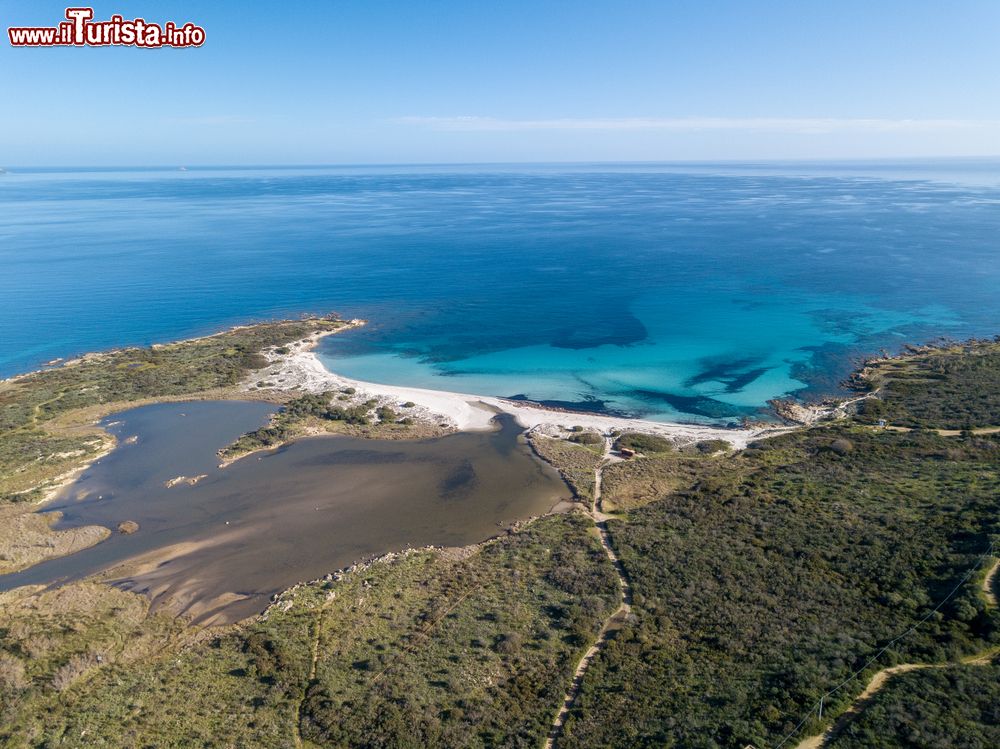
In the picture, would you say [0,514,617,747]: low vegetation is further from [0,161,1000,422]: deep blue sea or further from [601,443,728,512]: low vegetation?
[0,161,1000,422]: deep blue sea

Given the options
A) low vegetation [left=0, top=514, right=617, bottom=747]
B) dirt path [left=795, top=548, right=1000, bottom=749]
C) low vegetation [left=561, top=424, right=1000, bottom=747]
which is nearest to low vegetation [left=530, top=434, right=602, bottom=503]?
low vegetation [left=561, top=424, right=1000, bottom=747]

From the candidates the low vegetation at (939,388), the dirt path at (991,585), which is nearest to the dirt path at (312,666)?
the dirt path at (991,585)

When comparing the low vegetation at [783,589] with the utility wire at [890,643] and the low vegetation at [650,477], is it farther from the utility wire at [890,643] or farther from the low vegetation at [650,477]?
the low vegetation at [650,477]

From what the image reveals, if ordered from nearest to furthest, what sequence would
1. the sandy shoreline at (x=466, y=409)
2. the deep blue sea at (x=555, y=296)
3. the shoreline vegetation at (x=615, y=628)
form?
the shoreline vegetation at (x=615, y=628), the sandy shoreline at (x=466, y=409), the deep blue sea at (x=555, y=296)

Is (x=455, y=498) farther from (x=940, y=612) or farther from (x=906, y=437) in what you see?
(x=906, y=437)

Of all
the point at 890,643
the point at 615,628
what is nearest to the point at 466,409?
the point at 615,628

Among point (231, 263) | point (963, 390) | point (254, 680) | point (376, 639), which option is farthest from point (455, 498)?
point (231, 263)

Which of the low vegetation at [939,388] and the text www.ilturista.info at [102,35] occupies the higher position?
the text www.ilturista.info at [102,35]
